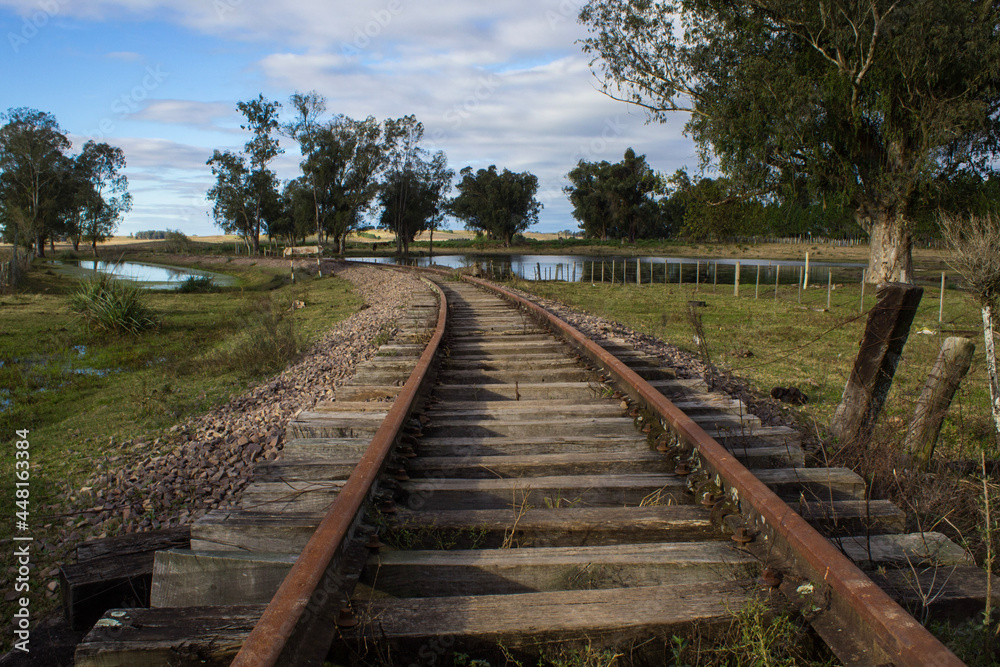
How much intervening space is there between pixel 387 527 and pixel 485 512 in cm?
41

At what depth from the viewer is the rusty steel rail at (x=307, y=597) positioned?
4.92 ft

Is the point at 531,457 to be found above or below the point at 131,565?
above

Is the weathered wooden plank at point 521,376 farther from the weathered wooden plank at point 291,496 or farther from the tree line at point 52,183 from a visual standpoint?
the tree line at point 52,183

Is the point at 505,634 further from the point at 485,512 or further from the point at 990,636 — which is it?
the point at 990,636

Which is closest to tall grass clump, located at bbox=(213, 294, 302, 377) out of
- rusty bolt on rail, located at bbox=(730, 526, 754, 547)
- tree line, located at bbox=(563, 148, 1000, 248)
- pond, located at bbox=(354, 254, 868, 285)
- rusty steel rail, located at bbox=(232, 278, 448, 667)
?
rusty steel rail, located at bbox=(232, 278, 448, 667)

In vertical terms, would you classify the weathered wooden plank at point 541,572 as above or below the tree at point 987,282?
below

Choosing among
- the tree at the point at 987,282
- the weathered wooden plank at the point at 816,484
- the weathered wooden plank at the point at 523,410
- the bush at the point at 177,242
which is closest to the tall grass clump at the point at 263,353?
the weathered wooden plank at the point at 523,410

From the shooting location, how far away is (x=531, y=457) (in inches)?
125

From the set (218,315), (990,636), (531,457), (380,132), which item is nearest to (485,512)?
(531,457)

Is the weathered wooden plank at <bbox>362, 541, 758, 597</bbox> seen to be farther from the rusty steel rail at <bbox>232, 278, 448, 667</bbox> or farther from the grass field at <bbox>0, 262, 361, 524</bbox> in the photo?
the grass field at <bbox>0, 262, 361, 524</bbox>

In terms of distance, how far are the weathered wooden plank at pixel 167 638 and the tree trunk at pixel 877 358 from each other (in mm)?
3393

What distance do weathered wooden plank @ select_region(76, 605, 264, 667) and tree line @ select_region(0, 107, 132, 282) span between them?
122ft

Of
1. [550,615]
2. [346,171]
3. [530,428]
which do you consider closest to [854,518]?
[550,615]

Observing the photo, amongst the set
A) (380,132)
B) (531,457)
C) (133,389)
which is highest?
(380,132)
